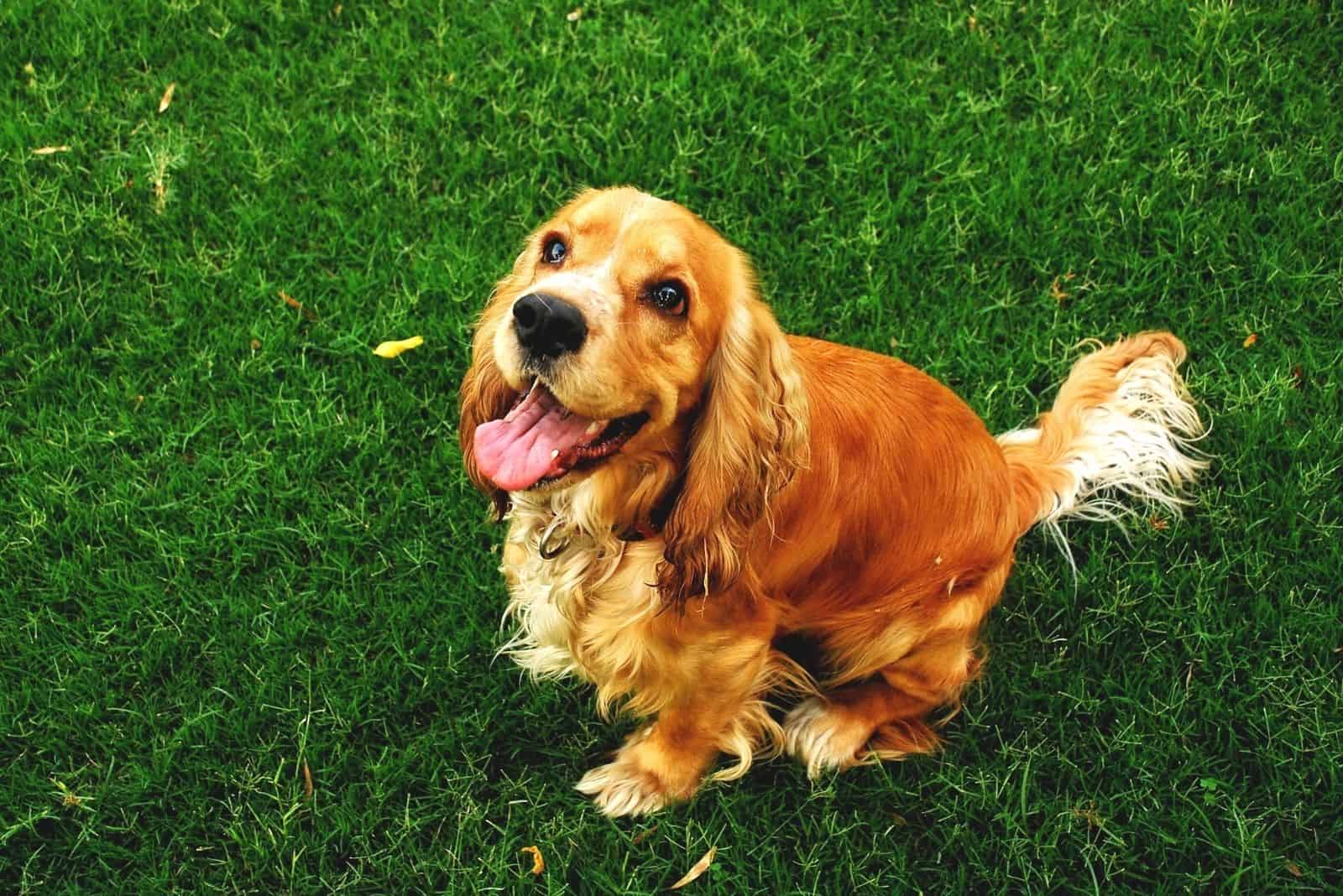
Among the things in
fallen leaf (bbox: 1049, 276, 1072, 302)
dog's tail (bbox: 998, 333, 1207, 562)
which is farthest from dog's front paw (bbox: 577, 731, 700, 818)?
fallen leaf (bbox: 1049, 276, 1072, 302)

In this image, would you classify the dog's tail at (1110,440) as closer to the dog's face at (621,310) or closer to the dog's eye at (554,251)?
the dog's face at (621,310)

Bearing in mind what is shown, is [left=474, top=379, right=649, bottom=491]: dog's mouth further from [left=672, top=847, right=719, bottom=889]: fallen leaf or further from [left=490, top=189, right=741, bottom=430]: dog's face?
[left=672, top=847, right=719, bottom=889]: fallen leaf

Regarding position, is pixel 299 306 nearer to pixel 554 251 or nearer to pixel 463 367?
pixel 463 367

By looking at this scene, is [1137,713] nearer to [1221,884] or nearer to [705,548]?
[1221,884]

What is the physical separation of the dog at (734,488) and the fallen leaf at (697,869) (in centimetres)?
20

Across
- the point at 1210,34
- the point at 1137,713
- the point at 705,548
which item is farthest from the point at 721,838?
the point at 1210,34

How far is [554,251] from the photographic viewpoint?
100 inches

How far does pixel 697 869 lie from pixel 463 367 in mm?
2007

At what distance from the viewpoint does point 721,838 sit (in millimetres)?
3115

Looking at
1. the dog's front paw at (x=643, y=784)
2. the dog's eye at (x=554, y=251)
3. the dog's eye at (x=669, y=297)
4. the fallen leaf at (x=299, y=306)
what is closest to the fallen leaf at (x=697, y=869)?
the dog's front paw at (x=643, y=784)

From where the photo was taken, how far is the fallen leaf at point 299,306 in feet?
13.4

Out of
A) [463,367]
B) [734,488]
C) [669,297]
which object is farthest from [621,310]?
[463,367]

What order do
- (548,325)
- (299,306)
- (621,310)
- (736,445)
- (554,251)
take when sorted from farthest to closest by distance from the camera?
(299,306)
(554,251)
(736,445)
(621,310)
(548,325)

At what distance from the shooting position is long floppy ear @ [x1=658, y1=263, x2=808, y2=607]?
96.3 inches
